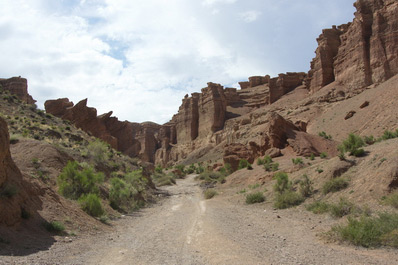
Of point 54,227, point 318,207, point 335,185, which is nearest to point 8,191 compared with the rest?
point 54,227

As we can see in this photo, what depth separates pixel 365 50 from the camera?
2156 inches

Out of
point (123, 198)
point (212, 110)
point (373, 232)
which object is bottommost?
point (123, 198)

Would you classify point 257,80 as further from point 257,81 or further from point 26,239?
point 26,239

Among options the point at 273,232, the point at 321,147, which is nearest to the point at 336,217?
the point at 273,232

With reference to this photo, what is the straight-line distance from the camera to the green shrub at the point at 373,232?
762 cm

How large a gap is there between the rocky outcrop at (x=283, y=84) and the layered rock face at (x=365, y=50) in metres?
17.4

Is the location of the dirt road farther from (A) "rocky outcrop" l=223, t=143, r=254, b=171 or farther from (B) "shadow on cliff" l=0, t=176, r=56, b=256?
(A) "rocky outcrop" l=223, t=143, r=254, b=171

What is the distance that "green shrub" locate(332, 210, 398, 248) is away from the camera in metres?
7.62

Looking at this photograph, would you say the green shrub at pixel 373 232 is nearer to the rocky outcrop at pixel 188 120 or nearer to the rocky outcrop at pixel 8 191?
the rocky outcrop at pixel 8 191

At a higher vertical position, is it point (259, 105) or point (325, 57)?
point (325, 57)

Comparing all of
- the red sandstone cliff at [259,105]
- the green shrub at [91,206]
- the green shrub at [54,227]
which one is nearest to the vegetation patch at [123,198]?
the green shrub at [91,206]

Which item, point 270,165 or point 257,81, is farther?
point 257,81

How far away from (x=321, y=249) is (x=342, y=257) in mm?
904

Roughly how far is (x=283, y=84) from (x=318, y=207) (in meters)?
77.6
